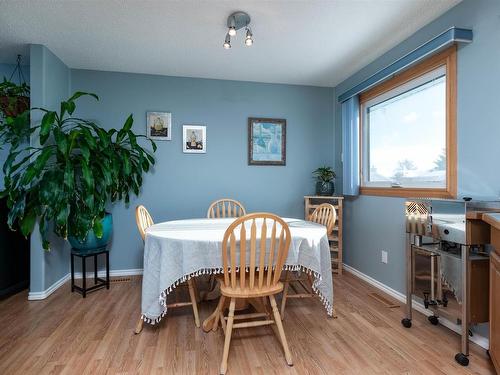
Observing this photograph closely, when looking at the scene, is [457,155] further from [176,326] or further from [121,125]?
[121,125]

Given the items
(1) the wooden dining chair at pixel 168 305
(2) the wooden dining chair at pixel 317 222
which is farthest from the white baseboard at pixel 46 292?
(2) the wooden dining chair at pixel 317 222

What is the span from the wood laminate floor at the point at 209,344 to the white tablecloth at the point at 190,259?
0.78 feet

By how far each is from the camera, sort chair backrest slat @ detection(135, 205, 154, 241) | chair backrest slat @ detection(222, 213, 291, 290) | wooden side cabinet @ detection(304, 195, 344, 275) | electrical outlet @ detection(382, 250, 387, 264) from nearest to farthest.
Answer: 1. chair backrest slat @ detection(222, 213, 291, 290)
2. chair backrest slat @ detection(135, 205, 154, 241)
3. electrical outlet @ detection(382, 250, 387, 264)
4. wooden side cabinet @ detection(304, 195, 344, 275)

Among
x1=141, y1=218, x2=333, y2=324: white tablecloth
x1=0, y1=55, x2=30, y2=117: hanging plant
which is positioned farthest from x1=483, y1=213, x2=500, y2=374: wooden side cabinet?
x1=0, y1=55, x2=30, y2=117: hanging plant

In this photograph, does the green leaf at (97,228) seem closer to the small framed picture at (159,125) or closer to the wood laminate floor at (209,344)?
the wood laminate floor at (209,344)

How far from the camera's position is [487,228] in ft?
5.49

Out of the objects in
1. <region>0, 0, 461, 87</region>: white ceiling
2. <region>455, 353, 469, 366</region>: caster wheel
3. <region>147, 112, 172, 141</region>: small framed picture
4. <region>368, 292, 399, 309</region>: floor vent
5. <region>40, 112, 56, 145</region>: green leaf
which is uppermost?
<region>0, 0, 461, 87</region>: white ceiling

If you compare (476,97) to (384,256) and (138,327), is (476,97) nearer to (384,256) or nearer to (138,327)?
(384,256)

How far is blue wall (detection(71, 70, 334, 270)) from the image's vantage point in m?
3.30

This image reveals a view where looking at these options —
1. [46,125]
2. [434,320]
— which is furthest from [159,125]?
[434,320]

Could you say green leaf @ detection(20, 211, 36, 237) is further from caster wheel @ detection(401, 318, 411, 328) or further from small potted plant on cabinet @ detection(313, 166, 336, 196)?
caster wheel @ detection(401, 318, 411, 328)

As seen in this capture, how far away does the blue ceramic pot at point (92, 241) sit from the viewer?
2713mm

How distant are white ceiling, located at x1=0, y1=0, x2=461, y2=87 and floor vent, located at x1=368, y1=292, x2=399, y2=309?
2.34m

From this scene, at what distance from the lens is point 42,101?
2646 millimetres
